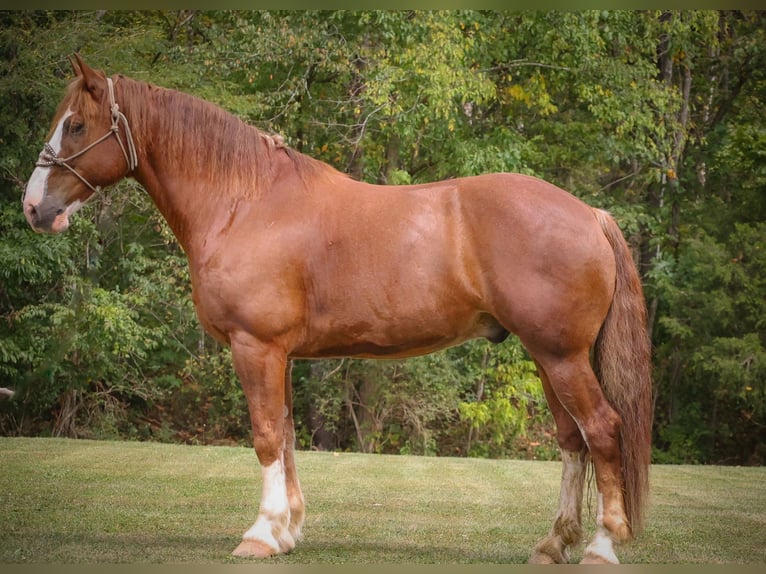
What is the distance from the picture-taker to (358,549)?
510 centimetres

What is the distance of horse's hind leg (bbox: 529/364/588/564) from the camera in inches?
188

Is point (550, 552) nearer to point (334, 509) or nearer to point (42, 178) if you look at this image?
point (334, 509)

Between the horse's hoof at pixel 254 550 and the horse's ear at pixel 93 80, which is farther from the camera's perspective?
the horse's ear at pixel 93 80

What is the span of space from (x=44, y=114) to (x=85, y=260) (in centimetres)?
220

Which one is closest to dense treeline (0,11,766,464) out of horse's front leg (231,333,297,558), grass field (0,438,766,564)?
grass field (0,438,766,564)

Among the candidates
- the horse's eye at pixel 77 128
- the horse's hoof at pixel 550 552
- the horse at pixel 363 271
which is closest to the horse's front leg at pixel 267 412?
the horse at pixel 363 271

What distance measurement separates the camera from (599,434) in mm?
4621

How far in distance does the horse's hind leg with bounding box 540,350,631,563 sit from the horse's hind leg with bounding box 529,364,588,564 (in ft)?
0.60

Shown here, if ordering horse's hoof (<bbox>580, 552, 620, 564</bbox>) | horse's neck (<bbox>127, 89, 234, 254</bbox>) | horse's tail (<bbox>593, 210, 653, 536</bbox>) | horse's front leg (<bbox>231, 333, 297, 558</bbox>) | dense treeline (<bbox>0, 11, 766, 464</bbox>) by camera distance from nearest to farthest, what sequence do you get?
1. horse's hoof (<bbox>580, 552, 620, 564</bbox>)
2. horse's tail (<bbox>593, 210, 653, 536</bbox>)
3. horse's front leg (<bbox>231, 333, 297, 558</bbox>)
4. horse's neck (<bbox>127, 89, 234, 254</bbox>)
5. dense treeline (<bbox>0, 11, 766, 464</bbox>)

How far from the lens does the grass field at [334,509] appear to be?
16.5ft

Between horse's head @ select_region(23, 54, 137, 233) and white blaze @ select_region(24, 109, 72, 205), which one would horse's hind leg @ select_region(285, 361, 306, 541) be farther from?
white blaze @ select_region(24, 109, 72, 205)

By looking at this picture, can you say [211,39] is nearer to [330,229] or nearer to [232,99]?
[232,99]

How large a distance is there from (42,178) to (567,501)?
130 inches

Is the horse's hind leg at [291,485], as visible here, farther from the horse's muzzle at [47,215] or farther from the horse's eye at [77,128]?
the horse's eye at [77,128]
